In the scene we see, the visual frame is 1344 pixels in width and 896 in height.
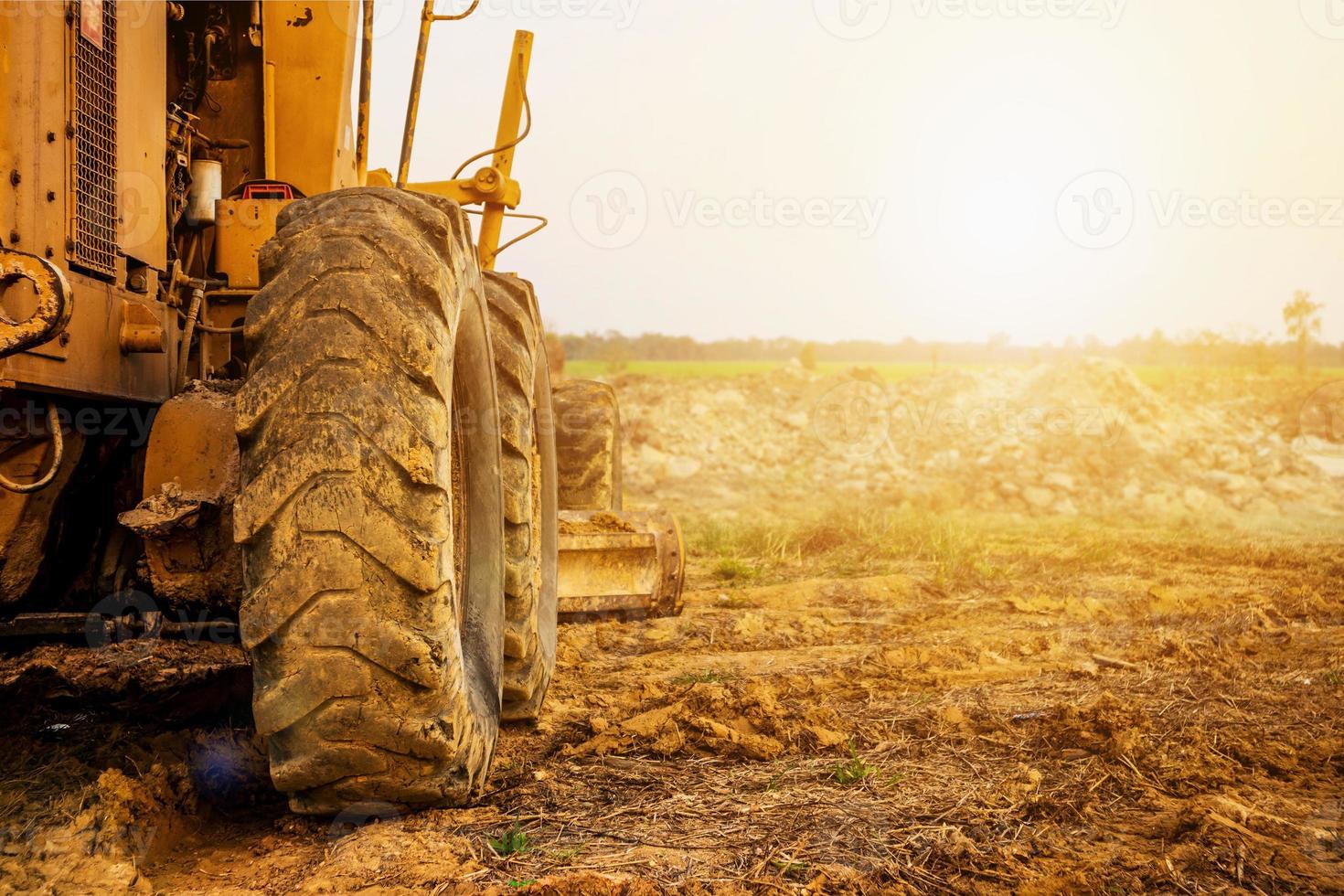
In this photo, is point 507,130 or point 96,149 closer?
point 96,149

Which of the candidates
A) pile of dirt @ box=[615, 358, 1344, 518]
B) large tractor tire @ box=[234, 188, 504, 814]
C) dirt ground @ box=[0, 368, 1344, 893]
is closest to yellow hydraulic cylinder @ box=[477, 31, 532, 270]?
dirt ground @ box=[0, 368, 1344, 893]

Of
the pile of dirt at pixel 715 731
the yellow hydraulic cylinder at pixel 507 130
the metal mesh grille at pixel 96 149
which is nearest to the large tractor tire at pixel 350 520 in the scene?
the metal mesh grille at pixel 96 149

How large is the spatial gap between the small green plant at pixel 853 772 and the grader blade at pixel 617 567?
2.07 m

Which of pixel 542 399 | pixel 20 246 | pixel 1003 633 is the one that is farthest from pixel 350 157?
pixel 1003 633

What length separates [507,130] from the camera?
6.68 meters

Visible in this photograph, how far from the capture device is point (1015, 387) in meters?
17.4

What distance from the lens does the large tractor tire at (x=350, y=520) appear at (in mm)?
2256

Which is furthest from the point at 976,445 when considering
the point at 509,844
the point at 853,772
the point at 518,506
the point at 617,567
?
the point at 509,844

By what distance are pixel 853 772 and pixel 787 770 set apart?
0.63 ft

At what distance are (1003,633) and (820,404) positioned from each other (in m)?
13.6

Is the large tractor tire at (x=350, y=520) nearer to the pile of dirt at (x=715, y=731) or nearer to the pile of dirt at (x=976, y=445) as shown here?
the pile of dirt at (x=715, y=731)

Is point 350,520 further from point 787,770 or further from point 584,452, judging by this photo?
point 584,452

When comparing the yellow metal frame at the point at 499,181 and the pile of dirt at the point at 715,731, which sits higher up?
the yellow metal frame at the point at 499,181

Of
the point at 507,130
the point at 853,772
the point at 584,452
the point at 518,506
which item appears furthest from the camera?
the point at 507,130
